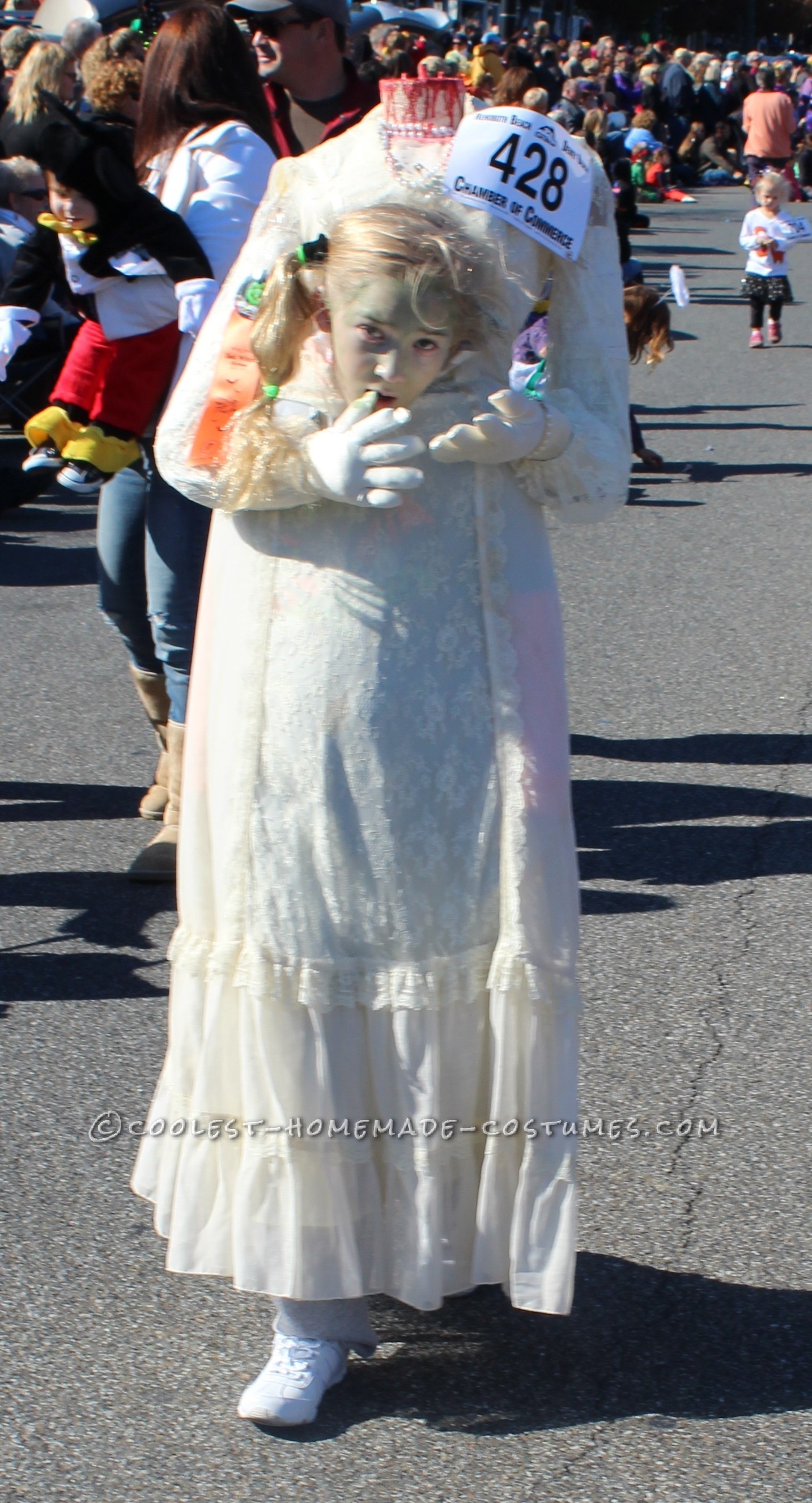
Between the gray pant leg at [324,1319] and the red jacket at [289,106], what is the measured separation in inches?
98.1

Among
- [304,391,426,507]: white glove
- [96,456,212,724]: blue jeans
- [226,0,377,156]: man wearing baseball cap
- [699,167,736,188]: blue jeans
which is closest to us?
[304,391,426,507]: white glove

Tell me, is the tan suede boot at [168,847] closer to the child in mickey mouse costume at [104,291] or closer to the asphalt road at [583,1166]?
the asphalt road at [583,1166]

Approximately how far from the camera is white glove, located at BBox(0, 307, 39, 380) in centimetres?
404

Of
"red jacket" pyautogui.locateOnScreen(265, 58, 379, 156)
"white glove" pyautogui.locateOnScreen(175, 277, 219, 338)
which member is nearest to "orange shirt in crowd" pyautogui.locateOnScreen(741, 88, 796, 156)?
"red jacket" pyautogui.locateOnScreen(265, 58, 379, 156)

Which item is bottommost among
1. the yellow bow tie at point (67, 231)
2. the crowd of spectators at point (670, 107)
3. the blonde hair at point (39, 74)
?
the crowd of spectators at point (670, 107)

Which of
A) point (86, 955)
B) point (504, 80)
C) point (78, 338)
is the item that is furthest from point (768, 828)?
point (504, 80)

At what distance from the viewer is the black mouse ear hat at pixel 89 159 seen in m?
3.51

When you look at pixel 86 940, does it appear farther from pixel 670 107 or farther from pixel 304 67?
pixel 670 107

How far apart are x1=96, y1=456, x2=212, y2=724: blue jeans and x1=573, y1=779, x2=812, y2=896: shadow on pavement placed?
3.82ft

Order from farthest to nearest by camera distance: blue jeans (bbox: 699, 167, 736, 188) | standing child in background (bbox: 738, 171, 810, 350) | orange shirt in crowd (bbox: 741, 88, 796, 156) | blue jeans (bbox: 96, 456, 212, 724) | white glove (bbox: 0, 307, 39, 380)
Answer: blue jeans (bbox: 699, 167, 736, 188)
orange shirt in crowd (bbox: 741, 88, 796, 156)
standing child in background (bbox: 738, 171, 810, 350)
white glove (bbox: 0, 307, 39, 380)
blue jeans (bbox: 96, 456, 212, 724)

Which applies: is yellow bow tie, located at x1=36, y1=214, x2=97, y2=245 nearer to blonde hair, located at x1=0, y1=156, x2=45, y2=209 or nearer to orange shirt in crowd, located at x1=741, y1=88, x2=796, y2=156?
blonde hair, located at x1=0, y1=156, x2=45, y2=209

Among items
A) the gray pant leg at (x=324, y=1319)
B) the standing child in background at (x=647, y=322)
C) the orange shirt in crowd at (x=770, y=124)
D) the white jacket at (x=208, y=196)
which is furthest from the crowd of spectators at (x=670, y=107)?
the gray pant leg at (x=324, y=1319)

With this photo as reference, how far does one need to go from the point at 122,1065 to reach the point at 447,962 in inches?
50.8

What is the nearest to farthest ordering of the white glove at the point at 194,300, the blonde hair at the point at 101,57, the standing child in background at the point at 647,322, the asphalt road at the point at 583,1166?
the asphalt road at the point at 583,1166 < the white glove at the point at 194,300 < the blonde hair at the point at 101,57 < the standing child in background at the point at 647,322
